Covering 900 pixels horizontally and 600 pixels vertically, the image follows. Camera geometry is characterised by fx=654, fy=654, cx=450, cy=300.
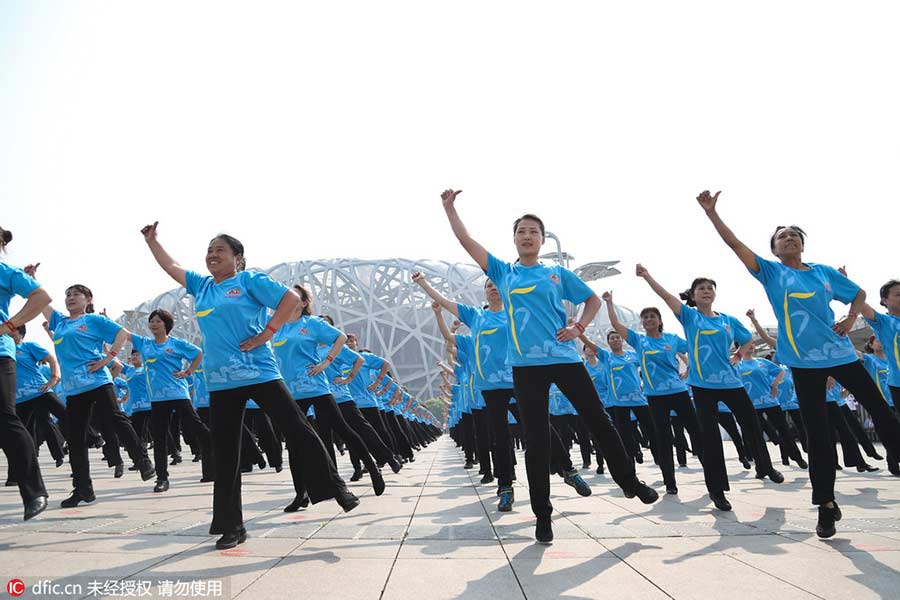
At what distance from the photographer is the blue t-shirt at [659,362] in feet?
22.5

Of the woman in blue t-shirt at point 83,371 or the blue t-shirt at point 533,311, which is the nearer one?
the blue t-shirt at point 533,311

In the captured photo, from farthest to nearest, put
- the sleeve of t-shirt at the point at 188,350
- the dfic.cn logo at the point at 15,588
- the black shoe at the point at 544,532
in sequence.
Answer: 1. the sleeve of t-shirt at the point at 188,350
2. the black shoe at the point at 544,532
3. the dfic.cn logo at the point at 15,588

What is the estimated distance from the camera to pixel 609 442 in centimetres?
426

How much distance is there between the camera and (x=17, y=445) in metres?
4.33

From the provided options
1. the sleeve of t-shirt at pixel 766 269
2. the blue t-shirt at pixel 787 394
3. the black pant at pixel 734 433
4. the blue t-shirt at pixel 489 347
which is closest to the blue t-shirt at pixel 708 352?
the sleeve of t-shirt at pixel 766 269

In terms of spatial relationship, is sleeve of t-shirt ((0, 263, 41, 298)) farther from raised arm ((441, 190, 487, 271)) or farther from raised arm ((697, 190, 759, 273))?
raised arm ((697, 190, 759, 273))

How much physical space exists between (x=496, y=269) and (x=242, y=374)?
182 cm

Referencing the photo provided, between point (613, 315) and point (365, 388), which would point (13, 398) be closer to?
point (613, 315)

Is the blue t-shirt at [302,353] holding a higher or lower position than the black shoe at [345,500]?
higher

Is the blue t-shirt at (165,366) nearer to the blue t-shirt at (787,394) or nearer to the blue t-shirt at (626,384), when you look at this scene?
the blue t-shirt at (626,384)

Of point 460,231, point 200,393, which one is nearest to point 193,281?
point 460,231

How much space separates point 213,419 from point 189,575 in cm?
125

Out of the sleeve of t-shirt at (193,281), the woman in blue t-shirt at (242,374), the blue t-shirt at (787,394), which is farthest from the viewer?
the blue t-shirt at (787,394)

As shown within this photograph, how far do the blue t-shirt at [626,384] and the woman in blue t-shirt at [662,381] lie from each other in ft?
5.28
